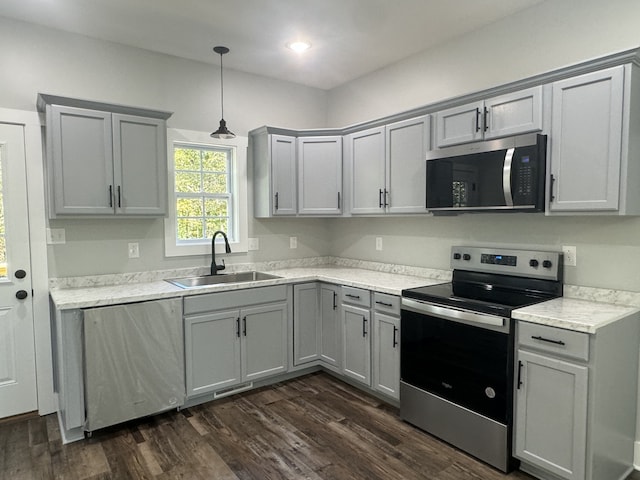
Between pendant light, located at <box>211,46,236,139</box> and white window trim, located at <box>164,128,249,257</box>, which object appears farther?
white window trim, located at <box>164,128,249,257</box>

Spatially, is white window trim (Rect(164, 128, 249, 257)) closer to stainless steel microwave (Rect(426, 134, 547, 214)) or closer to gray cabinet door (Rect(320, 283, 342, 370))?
gray cabinet door (Rect(320, 283, 342, 370))

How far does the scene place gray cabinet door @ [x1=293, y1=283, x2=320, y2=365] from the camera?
351 cm

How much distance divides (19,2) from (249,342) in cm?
275

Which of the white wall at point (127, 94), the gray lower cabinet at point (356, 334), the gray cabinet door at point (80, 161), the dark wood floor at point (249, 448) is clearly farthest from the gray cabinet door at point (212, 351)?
the gray cabinet door at point (80, 161)

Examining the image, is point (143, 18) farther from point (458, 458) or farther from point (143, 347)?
point (458, 458)

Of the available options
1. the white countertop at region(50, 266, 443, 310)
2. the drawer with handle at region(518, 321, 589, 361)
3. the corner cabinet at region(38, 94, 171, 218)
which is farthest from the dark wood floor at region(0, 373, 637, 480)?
the corner cabinet at region(38, 94, 171, 218)

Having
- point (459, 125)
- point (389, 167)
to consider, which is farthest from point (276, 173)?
point (459, 125)

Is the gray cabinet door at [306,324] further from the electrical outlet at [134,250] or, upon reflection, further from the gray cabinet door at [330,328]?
the electrical outlet at [134,250]

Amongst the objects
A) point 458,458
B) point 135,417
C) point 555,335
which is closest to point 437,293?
point 555,335

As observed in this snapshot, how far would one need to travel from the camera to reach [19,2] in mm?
2588

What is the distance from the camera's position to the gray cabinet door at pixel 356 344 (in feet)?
10.3

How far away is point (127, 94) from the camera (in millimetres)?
3256

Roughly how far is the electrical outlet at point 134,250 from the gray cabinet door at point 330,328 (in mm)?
1543

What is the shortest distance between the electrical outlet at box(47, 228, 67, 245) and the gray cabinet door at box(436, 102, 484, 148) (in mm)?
2804
